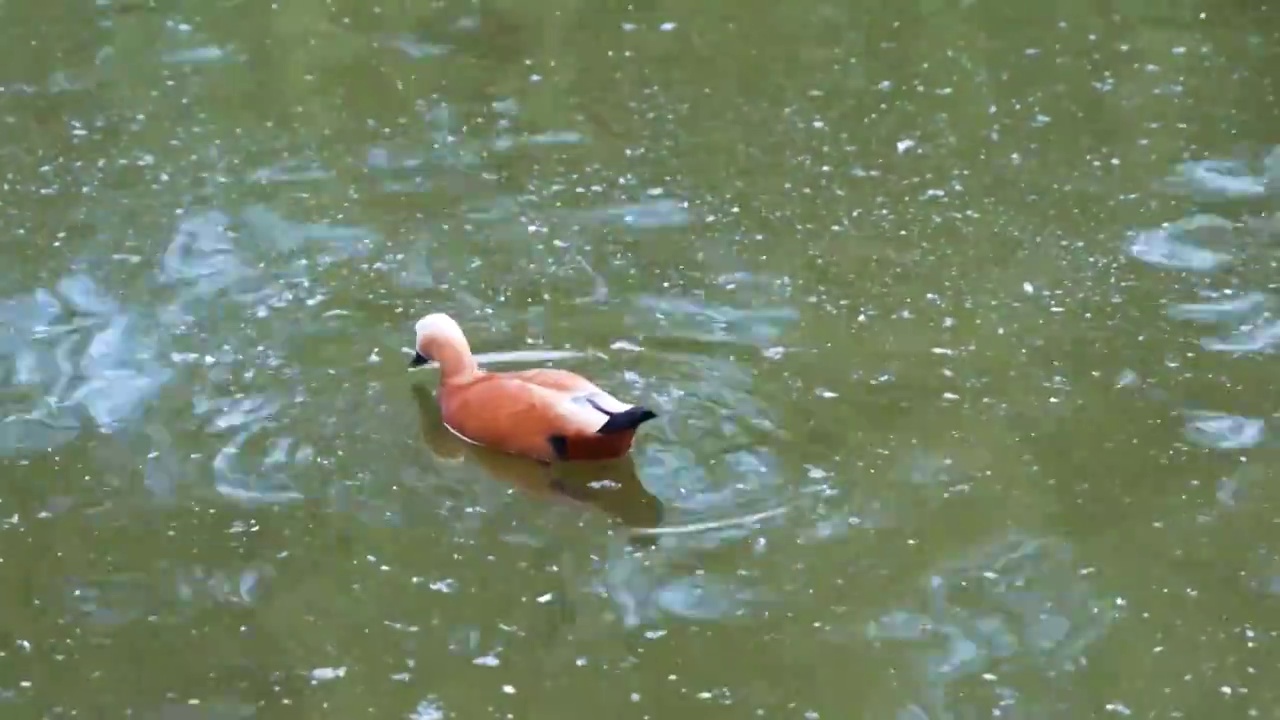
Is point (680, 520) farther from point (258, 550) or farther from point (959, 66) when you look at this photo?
point (959, 66)

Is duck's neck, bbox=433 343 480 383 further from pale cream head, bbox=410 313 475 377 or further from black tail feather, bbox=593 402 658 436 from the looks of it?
black tail feather, bbox=593 402 658 436

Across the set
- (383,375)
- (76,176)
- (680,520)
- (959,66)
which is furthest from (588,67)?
(680,520)

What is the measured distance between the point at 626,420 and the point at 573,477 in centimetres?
28

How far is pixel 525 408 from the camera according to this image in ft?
15.2

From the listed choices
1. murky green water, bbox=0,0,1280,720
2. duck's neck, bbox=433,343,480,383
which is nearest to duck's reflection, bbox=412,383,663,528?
murky green water, bbox=0,0,1280,720

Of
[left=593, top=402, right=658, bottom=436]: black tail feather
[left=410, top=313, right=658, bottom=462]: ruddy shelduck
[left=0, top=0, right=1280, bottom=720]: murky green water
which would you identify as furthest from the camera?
[left=410, top=313, right=658, bottom=462]: ruddy shelduck

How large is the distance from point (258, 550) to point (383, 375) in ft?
2.89

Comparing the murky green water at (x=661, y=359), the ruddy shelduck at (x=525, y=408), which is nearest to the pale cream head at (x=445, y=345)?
the ruddy shelduck at (x=525, y=408)

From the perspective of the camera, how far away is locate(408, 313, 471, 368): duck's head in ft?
15.9

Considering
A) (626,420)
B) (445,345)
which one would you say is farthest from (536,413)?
(445,345)

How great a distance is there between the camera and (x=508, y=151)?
251 inches

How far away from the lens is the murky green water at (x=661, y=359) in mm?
3889

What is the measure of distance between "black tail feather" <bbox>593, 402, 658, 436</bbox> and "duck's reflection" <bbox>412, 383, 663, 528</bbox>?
138 mm

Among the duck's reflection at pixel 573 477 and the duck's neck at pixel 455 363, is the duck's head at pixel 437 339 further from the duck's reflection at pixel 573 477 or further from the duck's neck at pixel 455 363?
the duck's reflection at pixel 573 477
